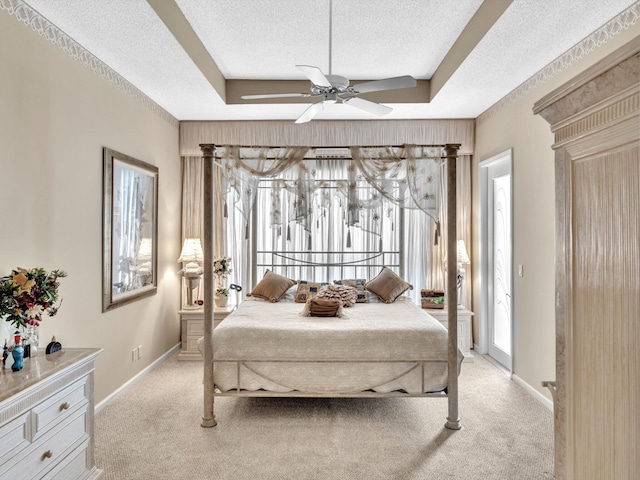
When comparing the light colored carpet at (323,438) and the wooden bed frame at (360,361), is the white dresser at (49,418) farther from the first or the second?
the wooden bed frame at (360,361)

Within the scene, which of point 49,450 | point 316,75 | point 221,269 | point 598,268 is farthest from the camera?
point 221,269

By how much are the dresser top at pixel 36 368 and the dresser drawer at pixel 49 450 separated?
294mm

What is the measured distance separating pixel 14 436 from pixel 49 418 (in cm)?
23

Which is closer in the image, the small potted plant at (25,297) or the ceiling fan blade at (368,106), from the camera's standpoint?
the small potted plant at (25,297)

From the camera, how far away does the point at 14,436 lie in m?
1.83

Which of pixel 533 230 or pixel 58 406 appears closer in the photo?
pixel 58 406

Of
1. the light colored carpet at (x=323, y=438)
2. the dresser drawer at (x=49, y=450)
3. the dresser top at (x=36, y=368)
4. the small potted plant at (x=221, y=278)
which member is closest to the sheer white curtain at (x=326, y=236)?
the small potted plant at (x=221, y=278)

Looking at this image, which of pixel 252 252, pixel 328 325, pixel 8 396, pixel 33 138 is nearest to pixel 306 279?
pixel 252 252

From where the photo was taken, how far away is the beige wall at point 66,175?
97.9 inches

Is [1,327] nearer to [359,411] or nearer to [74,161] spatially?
[74,161]

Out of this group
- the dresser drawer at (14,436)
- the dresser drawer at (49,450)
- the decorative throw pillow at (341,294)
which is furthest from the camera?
the decorative throw pillow at (341,294)

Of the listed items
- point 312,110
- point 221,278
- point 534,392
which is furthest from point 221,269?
point 534,392

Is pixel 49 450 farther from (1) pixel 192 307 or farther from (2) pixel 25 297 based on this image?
(1) pixel 192 307

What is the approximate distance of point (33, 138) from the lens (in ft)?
8.71
